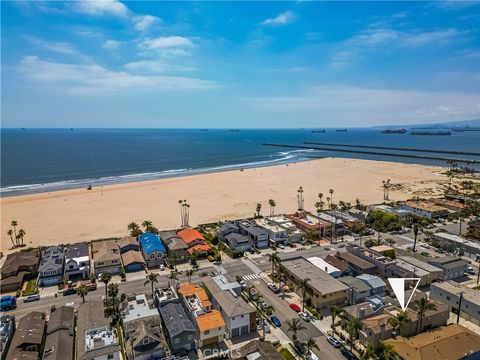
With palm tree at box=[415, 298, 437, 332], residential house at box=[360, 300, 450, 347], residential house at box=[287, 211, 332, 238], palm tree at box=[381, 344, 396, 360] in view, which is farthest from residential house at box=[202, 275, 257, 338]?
residential house at box=[287, 211, 332, 238]

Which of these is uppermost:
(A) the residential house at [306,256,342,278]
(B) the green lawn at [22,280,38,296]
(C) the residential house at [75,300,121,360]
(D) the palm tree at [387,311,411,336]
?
(D) the palm tree at [387,311,411,336]

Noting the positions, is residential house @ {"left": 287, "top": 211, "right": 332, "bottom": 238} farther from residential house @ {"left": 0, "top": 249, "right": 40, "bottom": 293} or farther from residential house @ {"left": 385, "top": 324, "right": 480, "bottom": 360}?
residential house @ {"left": 0, "top": 249, "right": 40, "bottom": 293}

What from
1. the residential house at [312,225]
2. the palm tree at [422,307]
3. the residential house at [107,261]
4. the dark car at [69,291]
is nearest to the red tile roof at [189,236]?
the residential house at [107,261]

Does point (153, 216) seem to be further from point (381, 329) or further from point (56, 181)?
point (56, 181)

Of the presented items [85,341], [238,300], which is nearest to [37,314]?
[85,341]

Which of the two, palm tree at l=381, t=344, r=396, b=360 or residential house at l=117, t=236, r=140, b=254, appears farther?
residential house at l=117, t=236, r=140, b=254

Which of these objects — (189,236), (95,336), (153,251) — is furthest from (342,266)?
(95,336)

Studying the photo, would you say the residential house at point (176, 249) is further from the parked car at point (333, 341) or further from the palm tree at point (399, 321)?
the palm tree at point (399, 321)
